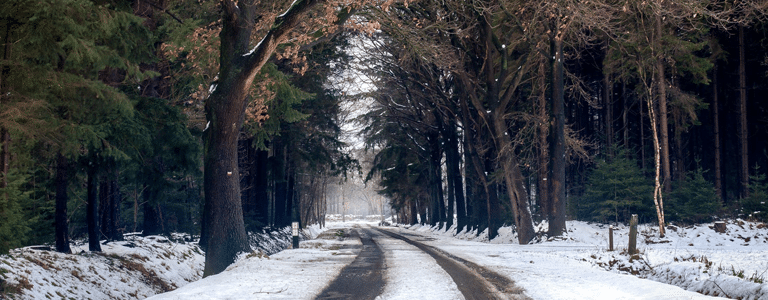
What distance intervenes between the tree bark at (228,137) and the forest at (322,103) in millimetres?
46

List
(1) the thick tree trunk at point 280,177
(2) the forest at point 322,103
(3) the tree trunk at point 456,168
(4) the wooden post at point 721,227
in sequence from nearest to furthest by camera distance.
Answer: (2) the forest at point 322,103, (4) the wooden post at point 721,227, (1) the thick tree trunk at point 280,177, (3) the tree trunk at point 456,168

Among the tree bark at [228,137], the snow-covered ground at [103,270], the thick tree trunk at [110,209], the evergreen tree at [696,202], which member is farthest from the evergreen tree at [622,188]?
the thick tree trunk at [110,209]

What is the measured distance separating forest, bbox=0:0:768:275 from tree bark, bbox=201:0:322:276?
0.15ft

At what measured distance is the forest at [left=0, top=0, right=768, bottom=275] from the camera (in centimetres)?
1016

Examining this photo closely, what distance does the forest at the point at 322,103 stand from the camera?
10.2 meters

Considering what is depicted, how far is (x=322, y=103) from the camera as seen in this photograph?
27297 mm

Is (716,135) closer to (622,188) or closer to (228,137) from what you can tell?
(622,188)

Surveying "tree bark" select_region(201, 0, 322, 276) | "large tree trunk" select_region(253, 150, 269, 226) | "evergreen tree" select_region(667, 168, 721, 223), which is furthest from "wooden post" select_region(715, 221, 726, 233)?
"large tree trunk" select_region(253, 150, 269, 226)

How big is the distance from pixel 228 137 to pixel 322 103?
1565 centimetres

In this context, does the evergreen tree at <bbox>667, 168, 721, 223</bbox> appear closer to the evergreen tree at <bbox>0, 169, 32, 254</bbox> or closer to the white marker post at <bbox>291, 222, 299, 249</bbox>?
the white marker post at <bbox>291, 222, 299, 249</bbox>

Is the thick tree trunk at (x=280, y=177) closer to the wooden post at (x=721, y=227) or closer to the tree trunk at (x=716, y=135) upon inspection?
the wooden post at (x=721, y=227)


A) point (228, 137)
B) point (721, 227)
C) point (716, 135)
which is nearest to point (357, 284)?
point (228, 137)

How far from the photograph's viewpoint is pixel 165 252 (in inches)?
634

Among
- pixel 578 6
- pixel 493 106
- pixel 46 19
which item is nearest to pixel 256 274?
pixel 46 19
